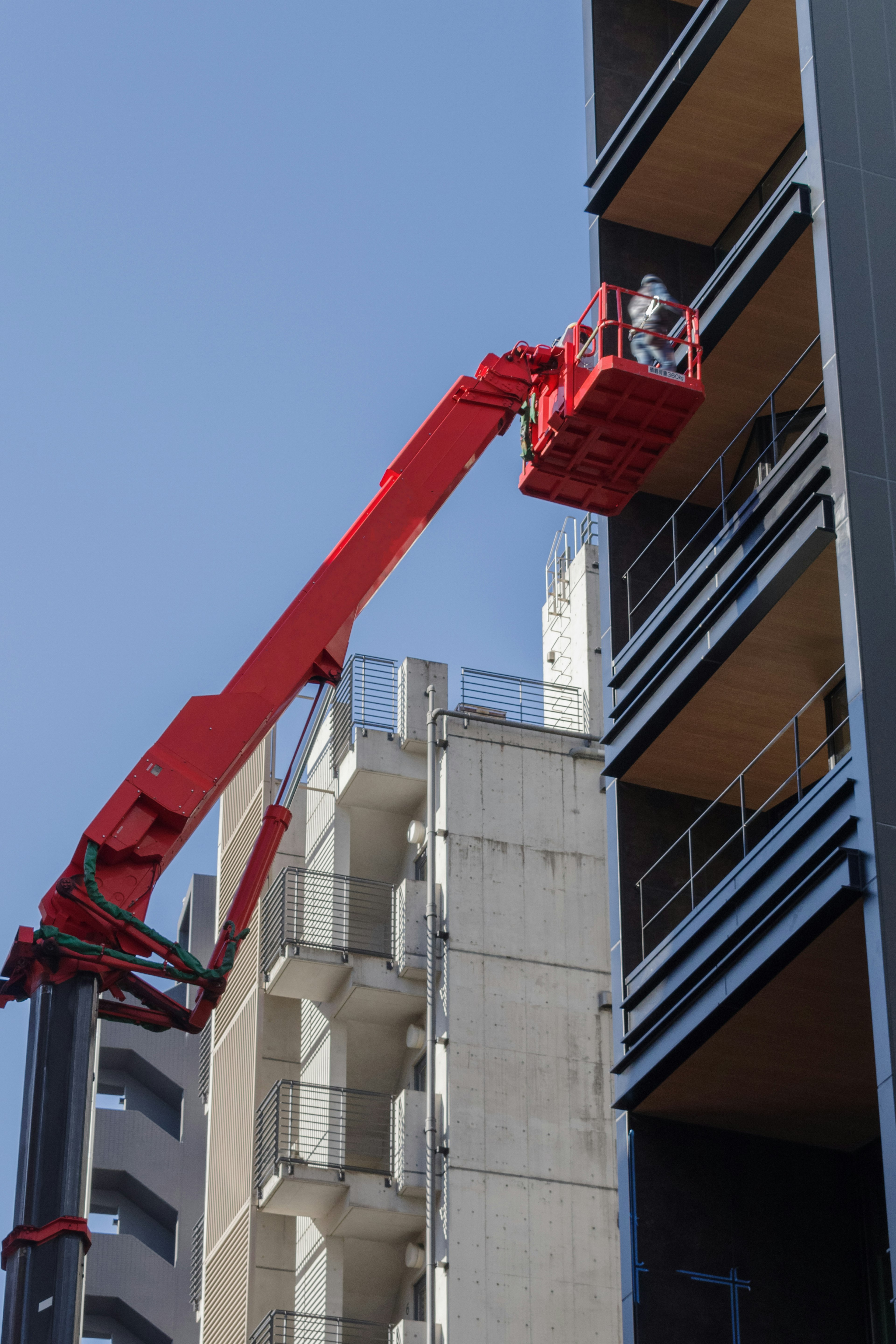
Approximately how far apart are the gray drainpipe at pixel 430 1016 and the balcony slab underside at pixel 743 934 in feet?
41.5

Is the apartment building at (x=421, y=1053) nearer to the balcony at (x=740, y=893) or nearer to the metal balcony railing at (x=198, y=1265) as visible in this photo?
the metal balcony railing at (x=198, y=1265)

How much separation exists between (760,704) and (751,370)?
488cm

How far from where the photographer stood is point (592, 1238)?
4094 cm

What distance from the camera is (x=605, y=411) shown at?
3053 centimetres

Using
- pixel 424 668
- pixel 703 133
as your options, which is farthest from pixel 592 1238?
pixel 703 133

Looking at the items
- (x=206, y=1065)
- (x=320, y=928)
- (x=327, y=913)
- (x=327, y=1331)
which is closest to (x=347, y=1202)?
(x=327, y=1331)

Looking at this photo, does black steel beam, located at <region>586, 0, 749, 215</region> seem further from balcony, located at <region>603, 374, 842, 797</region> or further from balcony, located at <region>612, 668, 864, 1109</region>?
balcony, located at <region>612, 668, 864, 1109</region>

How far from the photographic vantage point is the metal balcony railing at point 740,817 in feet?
97.2

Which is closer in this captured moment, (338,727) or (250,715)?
(250,715)

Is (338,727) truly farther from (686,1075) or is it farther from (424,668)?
(686,1075)

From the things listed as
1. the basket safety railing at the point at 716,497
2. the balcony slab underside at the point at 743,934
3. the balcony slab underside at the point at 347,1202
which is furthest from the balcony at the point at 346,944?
the balcony slab underside at the point at 743,934

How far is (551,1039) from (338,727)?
8390 millimetres

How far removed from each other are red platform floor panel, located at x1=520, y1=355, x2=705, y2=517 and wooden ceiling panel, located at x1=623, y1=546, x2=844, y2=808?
348cm

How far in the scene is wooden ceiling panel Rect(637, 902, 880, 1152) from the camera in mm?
25219
